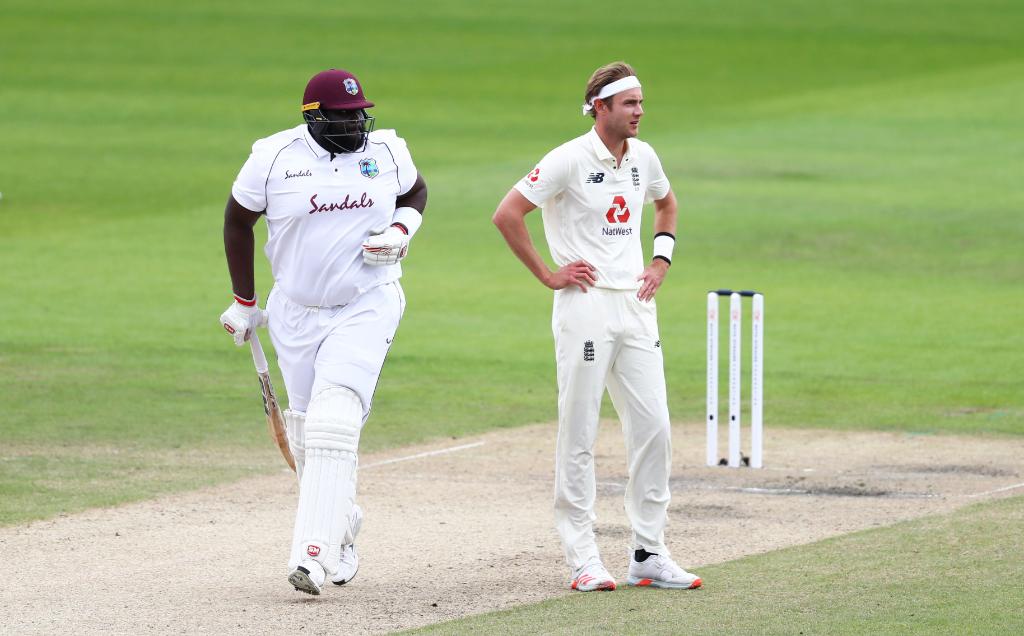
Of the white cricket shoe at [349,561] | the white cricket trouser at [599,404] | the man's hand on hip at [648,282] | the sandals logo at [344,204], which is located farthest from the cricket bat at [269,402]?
the man's hand on hip at [648,282]

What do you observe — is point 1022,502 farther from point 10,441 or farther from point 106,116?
point 106,116

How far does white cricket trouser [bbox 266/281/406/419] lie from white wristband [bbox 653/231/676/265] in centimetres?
119

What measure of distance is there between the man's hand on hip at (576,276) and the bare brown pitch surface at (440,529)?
4.11 feet

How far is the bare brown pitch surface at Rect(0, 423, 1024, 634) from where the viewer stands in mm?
7098

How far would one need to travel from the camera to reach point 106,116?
3319 centimetres

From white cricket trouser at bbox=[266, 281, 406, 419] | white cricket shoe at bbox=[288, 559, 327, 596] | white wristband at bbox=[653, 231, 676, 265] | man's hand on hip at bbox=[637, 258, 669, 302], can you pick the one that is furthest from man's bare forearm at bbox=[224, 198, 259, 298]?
white wristband at bbox=[653, 231, 676, 265]

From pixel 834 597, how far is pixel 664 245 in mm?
1834

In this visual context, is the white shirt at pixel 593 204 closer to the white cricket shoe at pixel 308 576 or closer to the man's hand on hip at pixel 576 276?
the man's hand on hip at pixel 576 276

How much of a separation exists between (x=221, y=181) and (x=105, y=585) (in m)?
20.3

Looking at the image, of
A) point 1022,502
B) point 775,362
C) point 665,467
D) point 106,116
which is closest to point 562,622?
point 665,467

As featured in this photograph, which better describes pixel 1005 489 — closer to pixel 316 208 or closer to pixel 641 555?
pixel 641 555

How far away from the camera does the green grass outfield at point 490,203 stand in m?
12.6

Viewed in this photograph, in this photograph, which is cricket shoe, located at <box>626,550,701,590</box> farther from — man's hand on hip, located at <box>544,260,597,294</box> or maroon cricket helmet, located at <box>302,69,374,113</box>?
maroon cricket helmet, located at <box>302,69,374,113</box>

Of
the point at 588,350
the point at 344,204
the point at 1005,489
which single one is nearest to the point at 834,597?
the point at 588,350
